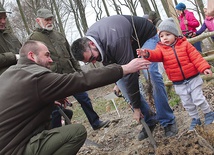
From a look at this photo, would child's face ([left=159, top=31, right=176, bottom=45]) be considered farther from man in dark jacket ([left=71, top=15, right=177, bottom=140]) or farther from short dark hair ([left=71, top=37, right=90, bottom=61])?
short dark hair ([left=71, top=37, right=90, bottom=61])

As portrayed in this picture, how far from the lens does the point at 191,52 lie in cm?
316

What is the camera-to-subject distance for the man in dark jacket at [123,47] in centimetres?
292

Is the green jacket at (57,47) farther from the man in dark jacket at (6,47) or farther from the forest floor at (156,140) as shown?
the forest floor at (156,140)

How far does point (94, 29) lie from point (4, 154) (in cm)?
157

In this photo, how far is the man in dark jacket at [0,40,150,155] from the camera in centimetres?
239

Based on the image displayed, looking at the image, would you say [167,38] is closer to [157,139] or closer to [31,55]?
[157,139]

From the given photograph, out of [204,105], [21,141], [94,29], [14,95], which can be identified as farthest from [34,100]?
[204,105]

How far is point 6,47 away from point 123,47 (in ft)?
6.45

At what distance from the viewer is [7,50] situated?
13.1ft

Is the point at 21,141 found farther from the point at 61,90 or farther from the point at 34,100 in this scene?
the point at 61,90

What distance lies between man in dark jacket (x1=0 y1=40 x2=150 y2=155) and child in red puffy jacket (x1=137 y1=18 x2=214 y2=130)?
689 mm

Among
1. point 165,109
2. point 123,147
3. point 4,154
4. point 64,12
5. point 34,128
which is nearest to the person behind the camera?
point 4,154

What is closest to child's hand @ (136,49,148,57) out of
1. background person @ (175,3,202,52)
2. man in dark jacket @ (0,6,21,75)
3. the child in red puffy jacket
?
the child in red puffy jacket

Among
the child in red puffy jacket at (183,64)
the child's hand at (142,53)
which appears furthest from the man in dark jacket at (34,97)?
the child in red puffy jacket at (183,64)
